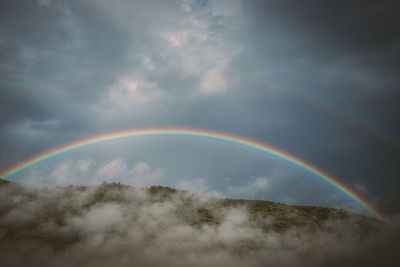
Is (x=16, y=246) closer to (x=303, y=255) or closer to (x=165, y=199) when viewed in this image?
(x=165, y=199)

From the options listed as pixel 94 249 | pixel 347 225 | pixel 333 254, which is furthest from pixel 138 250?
pixel 347 225

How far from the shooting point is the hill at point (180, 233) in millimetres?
72688

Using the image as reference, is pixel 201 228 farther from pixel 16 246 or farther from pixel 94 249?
pixel 16 246

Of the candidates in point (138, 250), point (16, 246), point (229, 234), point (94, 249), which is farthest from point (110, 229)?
point (229, 234)

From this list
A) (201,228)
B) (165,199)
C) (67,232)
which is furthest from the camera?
(165,199)

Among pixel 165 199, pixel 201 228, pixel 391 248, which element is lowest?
pixel 391 248

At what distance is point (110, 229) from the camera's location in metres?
87.8

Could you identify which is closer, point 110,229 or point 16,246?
point 16,246

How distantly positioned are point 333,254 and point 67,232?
74649 millimetres

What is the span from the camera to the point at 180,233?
272 ft

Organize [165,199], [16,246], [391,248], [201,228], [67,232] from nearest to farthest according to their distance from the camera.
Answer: [16,246] < [391,248] < [67,232] < [201,228] < [165,199]

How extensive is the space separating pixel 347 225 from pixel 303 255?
53.9 feet

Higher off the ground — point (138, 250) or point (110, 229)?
point (110, 229)

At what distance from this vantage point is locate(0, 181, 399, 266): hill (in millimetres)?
72688
